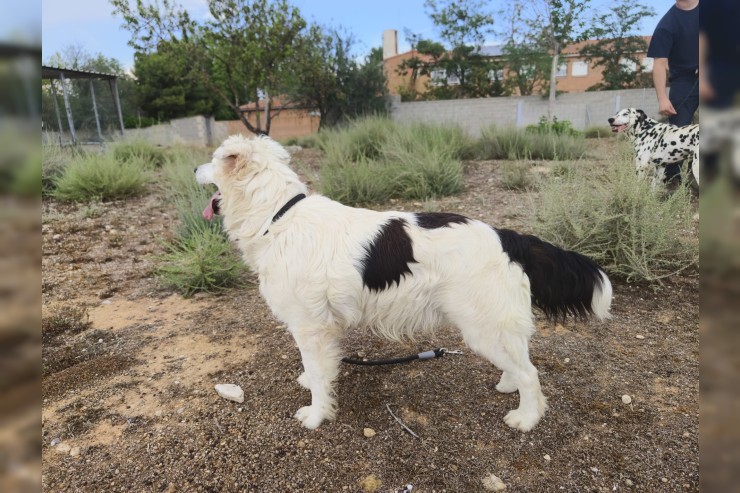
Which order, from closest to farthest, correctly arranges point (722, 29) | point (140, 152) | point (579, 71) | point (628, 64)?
point (722, 29) → point (140, 152) → point (628, 64) → point (579, 71)

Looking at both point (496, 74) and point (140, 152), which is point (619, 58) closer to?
point (496, 74)

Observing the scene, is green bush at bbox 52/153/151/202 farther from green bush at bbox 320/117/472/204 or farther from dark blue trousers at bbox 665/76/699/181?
dark blue trousers at bbox 665/76/699/181

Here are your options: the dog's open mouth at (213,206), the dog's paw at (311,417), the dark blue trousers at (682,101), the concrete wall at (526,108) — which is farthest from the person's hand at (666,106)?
the concrete wall at (526,108)

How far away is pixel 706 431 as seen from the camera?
1.45 feet

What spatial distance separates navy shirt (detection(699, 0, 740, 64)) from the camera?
31cm

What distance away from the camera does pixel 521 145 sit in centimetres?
970

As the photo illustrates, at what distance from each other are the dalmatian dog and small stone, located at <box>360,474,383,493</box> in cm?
520

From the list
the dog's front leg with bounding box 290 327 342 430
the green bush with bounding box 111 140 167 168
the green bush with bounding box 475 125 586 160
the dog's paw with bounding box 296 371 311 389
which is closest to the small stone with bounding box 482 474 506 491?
the dog's front leg with bounding box 290 327 342 430

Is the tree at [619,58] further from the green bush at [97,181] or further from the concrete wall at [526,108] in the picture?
the green bush at [97,181]

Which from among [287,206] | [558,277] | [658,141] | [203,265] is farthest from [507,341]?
[658,141]

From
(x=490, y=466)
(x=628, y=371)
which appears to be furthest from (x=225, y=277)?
(x=628, y=371)

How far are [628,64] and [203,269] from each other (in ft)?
112

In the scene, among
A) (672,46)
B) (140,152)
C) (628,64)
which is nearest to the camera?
(672,46)

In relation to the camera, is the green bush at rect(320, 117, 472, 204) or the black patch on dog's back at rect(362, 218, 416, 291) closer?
the black patch on dog's back at rect(362, 218, 416, 291)
